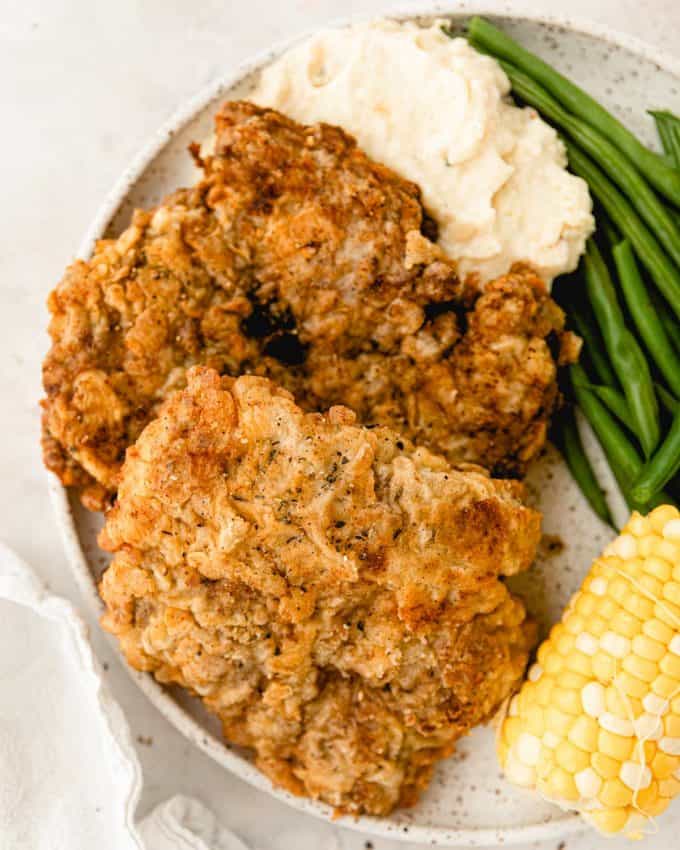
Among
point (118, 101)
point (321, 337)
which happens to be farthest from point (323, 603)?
point (118, 101)

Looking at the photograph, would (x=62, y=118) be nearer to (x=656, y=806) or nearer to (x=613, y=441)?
(x=613, y=441)

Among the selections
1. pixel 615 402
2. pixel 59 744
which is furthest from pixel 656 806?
pixel 59 744

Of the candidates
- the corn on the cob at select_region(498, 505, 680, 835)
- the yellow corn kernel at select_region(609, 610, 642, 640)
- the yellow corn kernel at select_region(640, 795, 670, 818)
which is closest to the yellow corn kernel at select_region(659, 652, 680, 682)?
the corn on the cob at select_region(498, 505, 680, 835)

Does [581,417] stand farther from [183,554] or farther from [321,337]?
[183,554]

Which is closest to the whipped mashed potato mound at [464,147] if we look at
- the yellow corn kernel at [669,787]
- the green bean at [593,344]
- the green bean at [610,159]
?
the green bean at [610,159]

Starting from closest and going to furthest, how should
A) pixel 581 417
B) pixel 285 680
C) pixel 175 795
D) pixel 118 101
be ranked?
pixel 285 680 → pixel 581 417 → pixel 175 795 → pixel 118 101

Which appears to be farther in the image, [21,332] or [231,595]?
[21,332]

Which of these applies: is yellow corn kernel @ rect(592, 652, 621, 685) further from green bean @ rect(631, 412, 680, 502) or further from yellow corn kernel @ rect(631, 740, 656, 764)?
green bean @ rect(631, 412, 680, 502)

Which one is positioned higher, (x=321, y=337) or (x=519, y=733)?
(x=321, y=337)

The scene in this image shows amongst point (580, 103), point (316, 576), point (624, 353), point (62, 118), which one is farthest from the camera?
point (62, 118)
